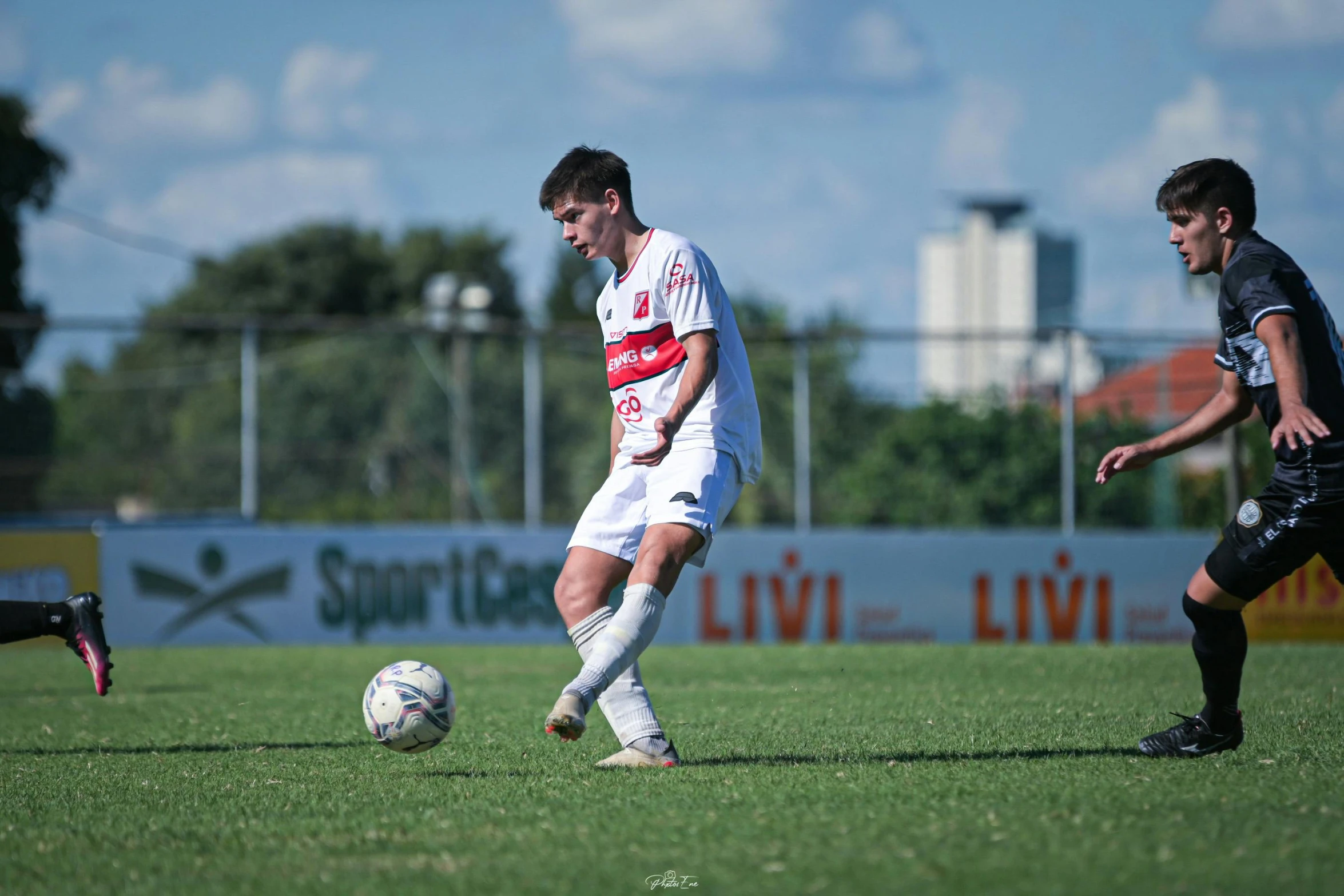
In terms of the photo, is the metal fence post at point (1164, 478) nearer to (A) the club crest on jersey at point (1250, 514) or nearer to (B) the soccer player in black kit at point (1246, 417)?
(B) the soccer player in black kit at point (1246, 417)

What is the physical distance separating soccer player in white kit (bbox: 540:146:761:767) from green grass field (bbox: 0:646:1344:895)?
555mm

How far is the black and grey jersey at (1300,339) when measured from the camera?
15.6 feet

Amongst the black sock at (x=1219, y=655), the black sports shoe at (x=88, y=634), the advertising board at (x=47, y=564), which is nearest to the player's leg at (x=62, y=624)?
the black sports shoe at (x=88, y=634)

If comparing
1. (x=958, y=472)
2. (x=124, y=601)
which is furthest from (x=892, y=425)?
(x=124, y=601)

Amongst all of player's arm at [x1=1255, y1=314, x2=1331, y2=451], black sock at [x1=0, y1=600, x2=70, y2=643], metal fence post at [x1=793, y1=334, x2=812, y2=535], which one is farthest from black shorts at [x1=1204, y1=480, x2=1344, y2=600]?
metal fence post at [x1=793, y1=334, x2=812, y2=535]

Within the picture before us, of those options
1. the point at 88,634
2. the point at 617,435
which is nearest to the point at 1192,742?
the point at 617,435

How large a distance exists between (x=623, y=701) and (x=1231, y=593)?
2.24 meters

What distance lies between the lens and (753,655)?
12102 mm

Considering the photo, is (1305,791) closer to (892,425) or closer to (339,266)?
(892,425)

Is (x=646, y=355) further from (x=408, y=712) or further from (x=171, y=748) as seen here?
(x=171, y=748)

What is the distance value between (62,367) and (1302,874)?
16633 mm

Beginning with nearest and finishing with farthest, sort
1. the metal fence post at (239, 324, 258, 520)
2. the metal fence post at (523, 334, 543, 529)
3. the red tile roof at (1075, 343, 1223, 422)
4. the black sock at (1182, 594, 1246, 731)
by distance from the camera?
the black sock at (1182, 594, 1246, 731) < the metal fence post at (239, 324, 258, 520) < the metal fence post at (523, 334, 543, 529) < the red tile roof at (1075, 343, 1223, 422)

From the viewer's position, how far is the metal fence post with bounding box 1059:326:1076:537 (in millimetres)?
15336

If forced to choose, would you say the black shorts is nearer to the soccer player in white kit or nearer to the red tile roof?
the soccer player in white kit
